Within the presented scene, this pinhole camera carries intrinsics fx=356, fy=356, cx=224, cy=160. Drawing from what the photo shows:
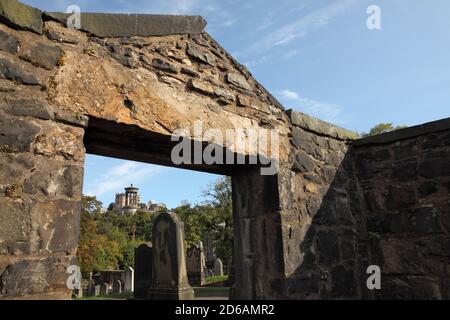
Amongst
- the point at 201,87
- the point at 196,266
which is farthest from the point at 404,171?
the point at 196,266

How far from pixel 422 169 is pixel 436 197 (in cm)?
31

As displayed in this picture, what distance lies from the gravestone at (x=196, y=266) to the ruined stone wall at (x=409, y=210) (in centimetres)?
1518

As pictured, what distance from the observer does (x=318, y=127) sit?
12.6 feet

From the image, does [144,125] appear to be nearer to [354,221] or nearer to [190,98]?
[190,98]

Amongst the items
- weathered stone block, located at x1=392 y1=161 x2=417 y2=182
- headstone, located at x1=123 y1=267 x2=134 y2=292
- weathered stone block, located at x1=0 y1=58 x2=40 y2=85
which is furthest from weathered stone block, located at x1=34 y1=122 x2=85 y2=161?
headstone, located at x1=123 y1=267 x2=134 y2=292

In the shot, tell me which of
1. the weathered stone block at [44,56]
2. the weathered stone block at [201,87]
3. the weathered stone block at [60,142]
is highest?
the weathered stone block at [201,87]

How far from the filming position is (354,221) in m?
3.84

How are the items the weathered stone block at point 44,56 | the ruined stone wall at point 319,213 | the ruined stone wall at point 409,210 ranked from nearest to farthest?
the weathered stone block at point 44,56, the ruined stone wall at point 319,213, the ruined stone wall at point 409,210

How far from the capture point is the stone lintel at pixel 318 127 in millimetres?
3646

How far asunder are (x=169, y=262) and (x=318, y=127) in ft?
23.1

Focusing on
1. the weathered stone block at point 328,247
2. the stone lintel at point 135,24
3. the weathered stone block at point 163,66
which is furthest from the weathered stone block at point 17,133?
the weathered stone block at point 328,247

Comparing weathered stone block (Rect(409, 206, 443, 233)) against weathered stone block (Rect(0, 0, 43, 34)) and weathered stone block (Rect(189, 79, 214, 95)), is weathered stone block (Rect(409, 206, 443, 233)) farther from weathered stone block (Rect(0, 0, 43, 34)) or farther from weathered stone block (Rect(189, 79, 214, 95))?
weathered stone block (Rect(0, 0, 43, 34))

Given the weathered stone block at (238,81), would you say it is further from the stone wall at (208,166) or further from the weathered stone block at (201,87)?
the weathered stone block at (201,87)
